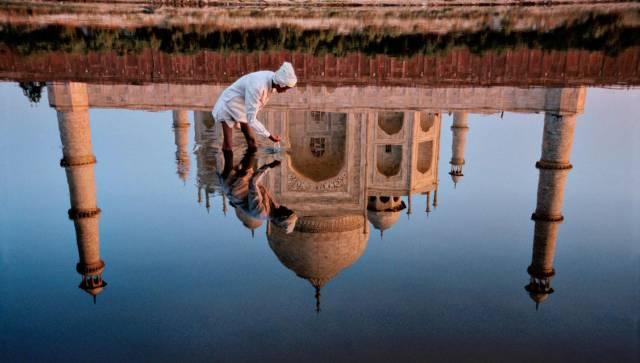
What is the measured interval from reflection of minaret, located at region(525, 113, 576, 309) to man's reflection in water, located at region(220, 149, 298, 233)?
3.91 feet

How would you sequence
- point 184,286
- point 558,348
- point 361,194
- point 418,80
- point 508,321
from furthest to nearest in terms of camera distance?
1. point 418,80
2. point 361,194
3. point 184,286
4. point 508,321
5. point 558,348

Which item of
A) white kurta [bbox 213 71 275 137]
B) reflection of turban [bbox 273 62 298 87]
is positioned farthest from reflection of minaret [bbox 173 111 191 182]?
reflection of turban [bbox 273 62 298 87]

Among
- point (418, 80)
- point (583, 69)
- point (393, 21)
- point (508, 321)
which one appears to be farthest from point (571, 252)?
point (393, 21)

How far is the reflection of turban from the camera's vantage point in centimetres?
374

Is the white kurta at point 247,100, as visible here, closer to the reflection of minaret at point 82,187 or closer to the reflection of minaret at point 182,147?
the reflection of minaret at point 182,147

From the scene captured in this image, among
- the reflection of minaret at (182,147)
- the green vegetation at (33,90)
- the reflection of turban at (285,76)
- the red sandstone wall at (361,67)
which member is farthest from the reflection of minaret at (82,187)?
the red sandstone wall at (361,67)

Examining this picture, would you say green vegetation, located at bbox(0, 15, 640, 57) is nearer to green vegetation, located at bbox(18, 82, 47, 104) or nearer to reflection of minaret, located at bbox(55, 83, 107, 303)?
green vegetation, located at bbox(18, 82, 47, 104)

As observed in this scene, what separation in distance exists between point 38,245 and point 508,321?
2.09m

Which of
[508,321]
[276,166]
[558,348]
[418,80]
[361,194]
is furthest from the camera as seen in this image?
[418,80]

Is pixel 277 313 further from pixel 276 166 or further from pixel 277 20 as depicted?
pixel 277 20

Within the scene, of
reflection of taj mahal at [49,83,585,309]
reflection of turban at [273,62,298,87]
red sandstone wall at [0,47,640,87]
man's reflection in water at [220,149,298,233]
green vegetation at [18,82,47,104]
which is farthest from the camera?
red sandstone wall at [0,47,640,87]

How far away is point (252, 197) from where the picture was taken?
129 inches

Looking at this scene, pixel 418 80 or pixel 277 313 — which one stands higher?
pixel 418 80

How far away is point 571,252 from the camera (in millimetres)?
2646
